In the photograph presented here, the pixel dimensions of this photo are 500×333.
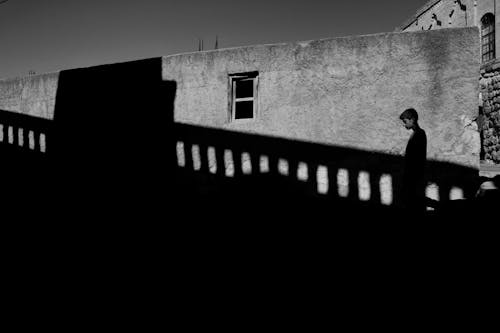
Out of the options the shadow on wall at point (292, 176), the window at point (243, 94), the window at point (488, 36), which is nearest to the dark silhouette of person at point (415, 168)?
the shadow on wall at point (292, 176)

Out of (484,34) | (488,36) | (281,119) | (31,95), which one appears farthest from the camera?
(484,34)

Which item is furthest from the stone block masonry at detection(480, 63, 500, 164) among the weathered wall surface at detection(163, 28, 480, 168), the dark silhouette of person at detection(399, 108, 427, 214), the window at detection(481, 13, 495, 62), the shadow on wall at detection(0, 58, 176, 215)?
the shadow on wall at detection(0, 58, 176, 215)

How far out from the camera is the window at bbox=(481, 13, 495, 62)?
1611 centimetres

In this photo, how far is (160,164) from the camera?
6629mm

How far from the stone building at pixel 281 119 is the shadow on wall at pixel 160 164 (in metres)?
0.02

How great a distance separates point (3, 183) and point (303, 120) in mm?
7470

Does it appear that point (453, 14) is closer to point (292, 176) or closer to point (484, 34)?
point (484, 34)

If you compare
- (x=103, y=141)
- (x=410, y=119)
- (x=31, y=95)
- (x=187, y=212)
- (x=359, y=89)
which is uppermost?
(x=31, y=95)

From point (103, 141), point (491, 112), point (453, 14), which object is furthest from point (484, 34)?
point (103, 141)

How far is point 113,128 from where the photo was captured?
7047 millimetres

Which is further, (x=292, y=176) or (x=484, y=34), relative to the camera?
(x=484, y=34)

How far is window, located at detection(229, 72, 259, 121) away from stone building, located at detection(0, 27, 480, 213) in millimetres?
21

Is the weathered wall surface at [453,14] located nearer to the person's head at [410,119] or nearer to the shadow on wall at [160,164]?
the shadow on wall at [160,164]

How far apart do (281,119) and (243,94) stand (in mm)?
1090
